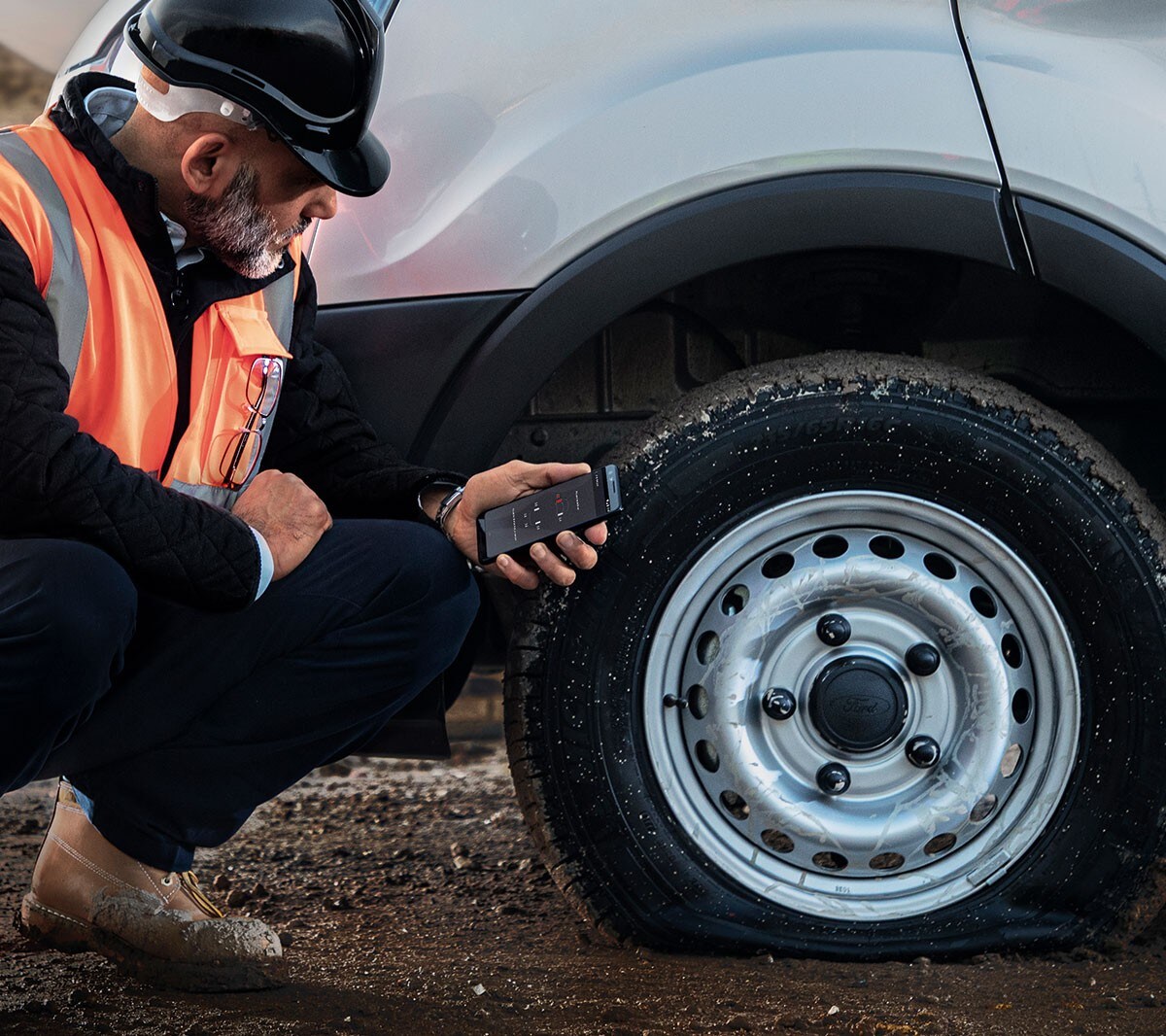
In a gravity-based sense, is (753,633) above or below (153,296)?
below

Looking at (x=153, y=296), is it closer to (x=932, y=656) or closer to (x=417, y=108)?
(x=417, y=108)

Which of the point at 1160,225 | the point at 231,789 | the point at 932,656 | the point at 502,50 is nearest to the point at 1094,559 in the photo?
the point at 932,656

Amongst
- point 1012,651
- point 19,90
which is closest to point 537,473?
point 1012,651

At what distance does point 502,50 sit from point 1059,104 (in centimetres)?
83

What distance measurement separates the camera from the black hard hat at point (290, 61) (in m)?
1.82

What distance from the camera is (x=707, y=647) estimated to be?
2014 mm

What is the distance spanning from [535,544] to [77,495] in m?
0.65

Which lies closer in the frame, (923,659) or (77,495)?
(77,495)

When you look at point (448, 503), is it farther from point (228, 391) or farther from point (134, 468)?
point (134, 468)

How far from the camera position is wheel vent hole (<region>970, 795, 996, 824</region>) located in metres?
2.01

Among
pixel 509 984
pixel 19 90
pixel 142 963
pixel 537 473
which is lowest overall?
pixel 142 963

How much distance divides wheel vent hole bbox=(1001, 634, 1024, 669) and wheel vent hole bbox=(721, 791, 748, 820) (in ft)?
1.56

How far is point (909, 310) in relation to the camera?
221 centimetres

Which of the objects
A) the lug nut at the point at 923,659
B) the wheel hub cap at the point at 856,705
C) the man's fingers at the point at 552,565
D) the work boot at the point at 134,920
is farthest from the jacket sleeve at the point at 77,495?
the lug nut at the point at 923,659
